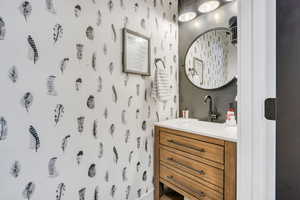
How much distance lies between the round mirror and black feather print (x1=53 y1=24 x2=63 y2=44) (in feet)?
4.69

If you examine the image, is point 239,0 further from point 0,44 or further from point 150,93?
point 0,44

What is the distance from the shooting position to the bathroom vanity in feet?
3.68

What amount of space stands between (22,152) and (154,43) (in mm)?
1489

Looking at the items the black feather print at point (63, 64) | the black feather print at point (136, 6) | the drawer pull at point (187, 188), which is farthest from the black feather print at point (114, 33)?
the drawer pull at point (187, 188)

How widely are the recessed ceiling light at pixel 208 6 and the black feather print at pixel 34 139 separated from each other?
1.98 metres

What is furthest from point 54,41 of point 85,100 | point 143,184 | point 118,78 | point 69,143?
point 143,184

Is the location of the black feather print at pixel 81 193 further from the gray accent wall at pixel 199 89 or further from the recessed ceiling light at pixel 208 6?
the recessed ceiling light at pixel 208 6

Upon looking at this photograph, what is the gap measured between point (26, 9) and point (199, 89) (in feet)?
5.54

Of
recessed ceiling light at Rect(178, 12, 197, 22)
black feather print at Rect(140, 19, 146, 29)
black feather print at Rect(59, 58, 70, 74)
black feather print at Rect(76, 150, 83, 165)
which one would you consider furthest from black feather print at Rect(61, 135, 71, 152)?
recessed ceiling light at Rect(178, 12, 197, 22)

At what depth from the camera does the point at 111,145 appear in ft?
4.34

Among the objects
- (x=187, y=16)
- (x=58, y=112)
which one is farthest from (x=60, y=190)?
(x=187, y=16)

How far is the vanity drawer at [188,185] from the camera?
1229 mm

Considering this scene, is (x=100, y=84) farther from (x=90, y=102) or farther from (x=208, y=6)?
(x=208, y=6)

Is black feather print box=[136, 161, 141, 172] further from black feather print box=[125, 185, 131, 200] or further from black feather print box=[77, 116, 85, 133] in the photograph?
black feather print box=[77, 116, 85, 133]
